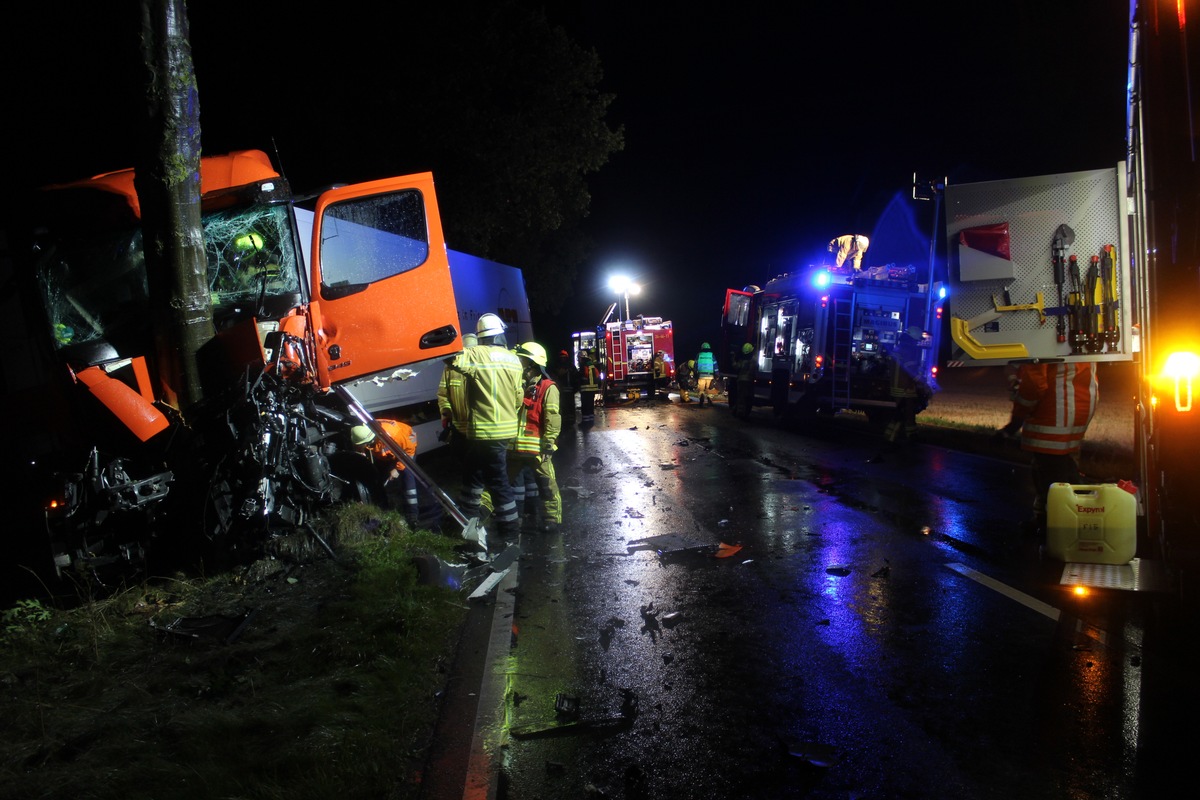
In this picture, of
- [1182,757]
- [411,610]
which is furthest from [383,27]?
[1182,757]

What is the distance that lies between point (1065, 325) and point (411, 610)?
17.0 ft

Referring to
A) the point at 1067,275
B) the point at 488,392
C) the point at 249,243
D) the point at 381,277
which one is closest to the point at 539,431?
the point at 488,392

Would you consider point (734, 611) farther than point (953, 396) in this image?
No

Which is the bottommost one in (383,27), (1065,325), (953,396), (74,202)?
(953,396)

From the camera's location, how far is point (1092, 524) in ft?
16.5

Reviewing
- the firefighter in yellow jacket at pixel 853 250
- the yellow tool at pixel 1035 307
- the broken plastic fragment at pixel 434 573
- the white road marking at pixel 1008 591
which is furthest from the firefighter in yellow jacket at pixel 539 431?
the firefighter in yellow jacket at pixel 853 250

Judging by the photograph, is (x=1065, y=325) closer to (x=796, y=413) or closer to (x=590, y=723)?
(x=590, y=723)

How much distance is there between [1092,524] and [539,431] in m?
4.24

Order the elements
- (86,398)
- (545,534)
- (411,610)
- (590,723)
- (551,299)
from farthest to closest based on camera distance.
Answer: (551,299), (545,534), (86,398), (411,610), (590,723)

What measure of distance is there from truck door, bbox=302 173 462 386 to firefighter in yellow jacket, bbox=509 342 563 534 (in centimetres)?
77

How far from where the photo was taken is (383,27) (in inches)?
568

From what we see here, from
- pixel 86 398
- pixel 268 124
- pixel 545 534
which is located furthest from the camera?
pixel 268 124

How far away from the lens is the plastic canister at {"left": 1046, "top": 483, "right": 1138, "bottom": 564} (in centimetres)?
492

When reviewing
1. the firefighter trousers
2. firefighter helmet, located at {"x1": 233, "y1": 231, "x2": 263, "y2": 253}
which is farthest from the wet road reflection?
firefighter helmet, located at {"x1": 233, "y1": 231, "x2": 263, "y2": 253}
